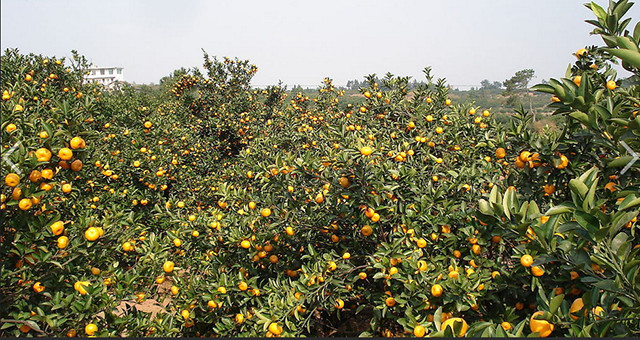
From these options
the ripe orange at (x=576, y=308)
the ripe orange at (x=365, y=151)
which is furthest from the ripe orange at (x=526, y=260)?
the ripe orange at (x=365, y=151)

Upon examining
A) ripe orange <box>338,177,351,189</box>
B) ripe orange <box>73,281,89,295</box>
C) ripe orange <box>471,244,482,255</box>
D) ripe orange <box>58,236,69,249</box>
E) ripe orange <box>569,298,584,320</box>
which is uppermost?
ripe orange <box>338,177,351,189</box>

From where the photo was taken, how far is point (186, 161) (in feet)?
19.4

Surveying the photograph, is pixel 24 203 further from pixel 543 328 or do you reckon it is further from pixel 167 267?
pixel 543 328

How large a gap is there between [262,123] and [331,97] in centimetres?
173

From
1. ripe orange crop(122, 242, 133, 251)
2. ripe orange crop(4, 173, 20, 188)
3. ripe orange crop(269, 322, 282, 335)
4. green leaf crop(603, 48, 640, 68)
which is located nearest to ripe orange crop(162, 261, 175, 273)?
ripe orange crop(122, 242, 133, 251)

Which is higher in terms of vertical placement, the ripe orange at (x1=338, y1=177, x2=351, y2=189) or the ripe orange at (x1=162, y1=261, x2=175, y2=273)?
the ripe orange at (x1=338, y1=177, x2=351, y2=189)

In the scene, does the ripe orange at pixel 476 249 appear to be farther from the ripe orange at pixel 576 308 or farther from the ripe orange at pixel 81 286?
the ripe orange at pixel 81 286

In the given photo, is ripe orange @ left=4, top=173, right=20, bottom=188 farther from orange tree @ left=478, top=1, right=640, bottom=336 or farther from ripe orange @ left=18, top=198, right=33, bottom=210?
orange tree @ left=478, top=1, right=640, bottom=336

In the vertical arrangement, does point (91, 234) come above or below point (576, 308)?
above

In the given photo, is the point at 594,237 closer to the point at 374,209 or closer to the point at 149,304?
the point at 374,209

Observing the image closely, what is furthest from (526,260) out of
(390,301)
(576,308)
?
(390,301)

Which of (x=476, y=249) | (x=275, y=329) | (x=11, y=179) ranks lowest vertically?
(x=275, y=329)

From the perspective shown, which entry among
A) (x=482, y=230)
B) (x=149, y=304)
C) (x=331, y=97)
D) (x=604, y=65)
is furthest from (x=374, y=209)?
(x=331, y=97)

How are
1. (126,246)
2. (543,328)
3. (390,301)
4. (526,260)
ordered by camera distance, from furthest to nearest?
→ (126,246)
(390,301)
(526,260)
(543,328)
